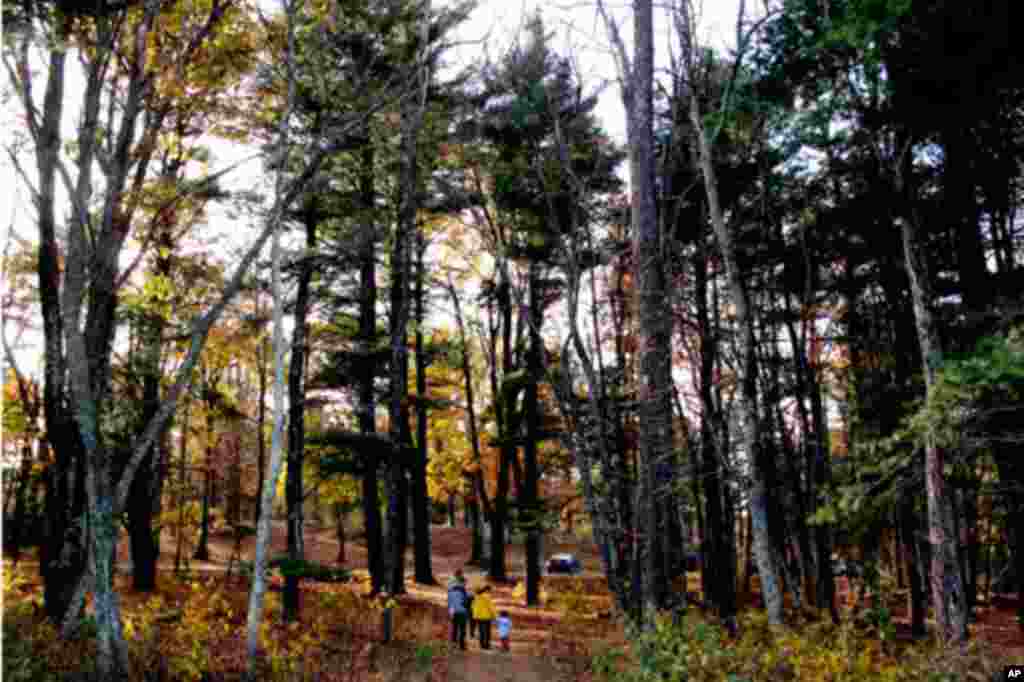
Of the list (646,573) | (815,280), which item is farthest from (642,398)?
(815,280)

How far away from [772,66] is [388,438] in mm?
9960

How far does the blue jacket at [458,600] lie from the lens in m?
13.4

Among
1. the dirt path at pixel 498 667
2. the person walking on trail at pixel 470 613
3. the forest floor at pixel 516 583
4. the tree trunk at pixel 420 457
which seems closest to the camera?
the dirt path at pixel 498 667

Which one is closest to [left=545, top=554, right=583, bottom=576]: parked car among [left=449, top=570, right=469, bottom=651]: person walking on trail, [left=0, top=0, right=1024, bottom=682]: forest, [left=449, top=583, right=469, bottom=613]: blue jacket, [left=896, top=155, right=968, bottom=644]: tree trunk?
[left=0, top=0, right=1024, bottom=682]: forest

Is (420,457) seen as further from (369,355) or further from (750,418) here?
(750,418)

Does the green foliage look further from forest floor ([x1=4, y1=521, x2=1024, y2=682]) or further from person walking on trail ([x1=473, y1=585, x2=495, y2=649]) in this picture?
person walking on trail ([x1=473, y1=585, x2=495, y2=649])

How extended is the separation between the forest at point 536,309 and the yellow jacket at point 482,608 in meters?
0.10

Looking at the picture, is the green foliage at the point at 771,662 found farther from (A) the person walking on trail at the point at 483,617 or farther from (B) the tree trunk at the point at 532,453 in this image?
(B) the tree trunk at the point at 532,453

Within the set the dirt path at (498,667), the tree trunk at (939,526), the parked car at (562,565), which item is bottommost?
the parked car at (562,565)

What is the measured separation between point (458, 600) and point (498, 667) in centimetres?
192

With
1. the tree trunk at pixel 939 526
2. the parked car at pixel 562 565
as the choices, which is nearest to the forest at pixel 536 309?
the tree trunk at pixel 939 526

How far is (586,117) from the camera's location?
18422 millimetres

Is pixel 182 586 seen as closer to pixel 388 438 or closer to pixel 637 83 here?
pixel 388 438

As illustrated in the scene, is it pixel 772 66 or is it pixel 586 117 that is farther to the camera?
pixel 586 117
